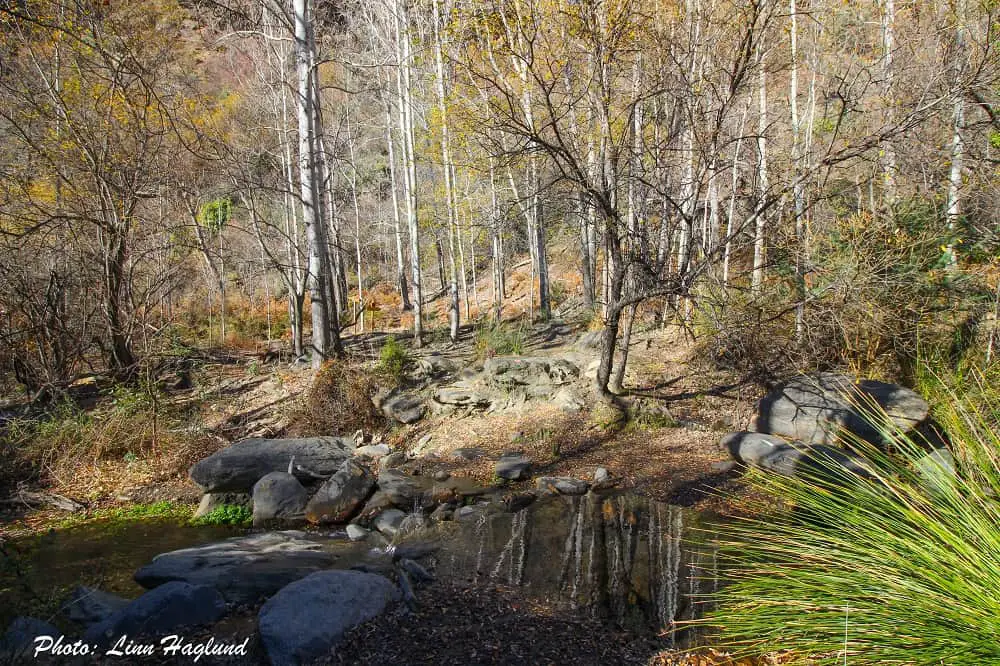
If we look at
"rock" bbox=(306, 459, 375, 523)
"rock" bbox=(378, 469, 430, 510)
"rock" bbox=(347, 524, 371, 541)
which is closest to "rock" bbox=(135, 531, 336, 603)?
"rock" bbox=(347, 524, 371, 541)

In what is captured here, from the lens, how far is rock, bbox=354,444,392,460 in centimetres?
826

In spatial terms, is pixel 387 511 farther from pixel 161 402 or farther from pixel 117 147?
pixel 117 147

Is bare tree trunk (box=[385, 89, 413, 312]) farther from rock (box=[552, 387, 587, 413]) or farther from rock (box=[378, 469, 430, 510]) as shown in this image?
rock (box=[378, 469, 430, 510])

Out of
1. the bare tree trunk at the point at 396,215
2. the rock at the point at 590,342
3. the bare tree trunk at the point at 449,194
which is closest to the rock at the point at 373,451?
the rock at the point at 590,342

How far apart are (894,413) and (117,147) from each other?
12.9 m

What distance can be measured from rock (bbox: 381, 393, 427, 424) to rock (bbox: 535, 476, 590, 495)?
3176 mm

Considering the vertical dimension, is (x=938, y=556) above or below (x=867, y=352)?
above

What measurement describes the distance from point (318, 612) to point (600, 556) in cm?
253

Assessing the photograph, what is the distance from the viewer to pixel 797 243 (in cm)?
794

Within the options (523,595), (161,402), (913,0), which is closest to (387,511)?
(523,595)

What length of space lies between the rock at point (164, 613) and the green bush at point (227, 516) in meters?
2.51

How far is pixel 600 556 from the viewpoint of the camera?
501 centimetres

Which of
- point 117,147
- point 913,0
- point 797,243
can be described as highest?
point 913,0

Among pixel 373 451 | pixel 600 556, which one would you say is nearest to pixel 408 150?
pixel 373 451
